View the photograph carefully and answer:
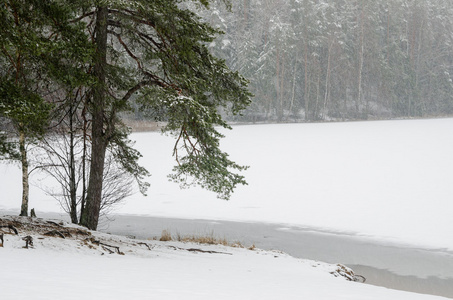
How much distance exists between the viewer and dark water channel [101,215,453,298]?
11.9 meters

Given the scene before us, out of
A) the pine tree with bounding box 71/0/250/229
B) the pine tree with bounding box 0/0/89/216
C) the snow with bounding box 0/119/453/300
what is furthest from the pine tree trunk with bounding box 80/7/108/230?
the snow with bounding box 0/119/453/300

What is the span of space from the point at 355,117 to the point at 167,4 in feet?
205

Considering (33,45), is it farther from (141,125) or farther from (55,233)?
(141,125)

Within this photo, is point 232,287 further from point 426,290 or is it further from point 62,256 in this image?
point 426,290

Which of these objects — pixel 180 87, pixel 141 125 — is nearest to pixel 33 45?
pixel 180 87

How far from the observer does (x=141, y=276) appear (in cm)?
618

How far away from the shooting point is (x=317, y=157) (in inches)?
1292

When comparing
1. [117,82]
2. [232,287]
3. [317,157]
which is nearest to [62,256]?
[232,287]

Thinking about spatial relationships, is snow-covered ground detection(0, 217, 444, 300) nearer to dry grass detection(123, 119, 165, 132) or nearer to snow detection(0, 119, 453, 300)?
snow detection(0, 119, 453, 300)

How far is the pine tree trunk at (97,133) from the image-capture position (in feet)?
34.9

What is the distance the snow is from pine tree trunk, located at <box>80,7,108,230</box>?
2.62 meters

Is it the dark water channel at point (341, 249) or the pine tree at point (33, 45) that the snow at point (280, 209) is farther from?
the pine tree at point (33, 45)

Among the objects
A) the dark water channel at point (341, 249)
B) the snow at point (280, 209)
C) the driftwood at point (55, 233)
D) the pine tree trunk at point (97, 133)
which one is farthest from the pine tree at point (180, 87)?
the dark water channel at point (341, 249)

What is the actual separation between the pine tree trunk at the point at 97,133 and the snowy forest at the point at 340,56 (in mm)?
49661
